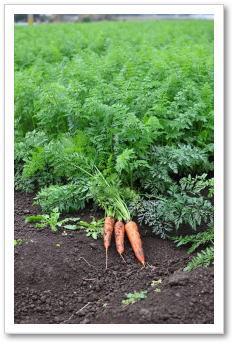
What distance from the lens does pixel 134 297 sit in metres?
4.08

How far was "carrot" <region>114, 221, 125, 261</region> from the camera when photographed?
4.74 m

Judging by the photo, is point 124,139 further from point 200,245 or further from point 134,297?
point 134,297

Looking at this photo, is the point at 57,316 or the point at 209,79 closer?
the point at 57,316

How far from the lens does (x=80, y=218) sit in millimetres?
5262

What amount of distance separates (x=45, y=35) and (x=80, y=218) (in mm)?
9860

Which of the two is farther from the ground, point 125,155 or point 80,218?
point 125,155

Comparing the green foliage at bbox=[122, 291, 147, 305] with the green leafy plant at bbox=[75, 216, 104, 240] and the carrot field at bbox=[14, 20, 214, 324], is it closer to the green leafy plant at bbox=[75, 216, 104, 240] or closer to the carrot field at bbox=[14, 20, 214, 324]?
the carrot field at bbox=[14, 20, 214, 324]

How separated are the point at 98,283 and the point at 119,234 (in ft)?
1.87

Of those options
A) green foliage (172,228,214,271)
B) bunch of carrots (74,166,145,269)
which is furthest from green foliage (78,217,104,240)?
green foliage (172,228,214,271)

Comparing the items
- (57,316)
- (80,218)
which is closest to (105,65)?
(80,218)

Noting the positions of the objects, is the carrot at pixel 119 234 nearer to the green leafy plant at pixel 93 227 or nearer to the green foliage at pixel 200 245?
the green leafy plant at pixel 93 227

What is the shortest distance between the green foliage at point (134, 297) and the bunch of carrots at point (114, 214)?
0.57m
